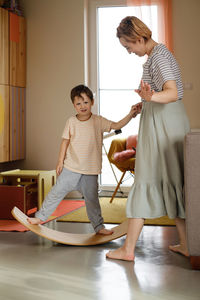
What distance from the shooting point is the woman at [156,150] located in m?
2.17

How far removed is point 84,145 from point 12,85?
212cm

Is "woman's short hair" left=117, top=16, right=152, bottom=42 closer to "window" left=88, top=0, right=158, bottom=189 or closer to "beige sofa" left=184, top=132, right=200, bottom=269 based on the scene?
"beige sofa" left=184, top=132, right=200, bottom=269

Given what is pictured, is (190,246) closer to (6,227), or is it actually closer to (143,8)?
(6,227)

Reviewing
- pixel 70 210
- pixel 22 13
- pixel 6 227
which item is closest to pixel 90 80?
pixel 22 13

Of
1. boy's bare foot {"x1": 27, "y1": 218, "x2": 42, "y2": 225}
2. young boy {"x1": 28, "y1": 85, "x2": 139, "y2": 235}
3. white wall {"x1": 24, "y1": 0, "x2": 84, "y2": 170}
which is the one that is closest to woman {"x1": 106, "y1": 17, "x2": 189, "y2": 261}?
young boy {"x1": 28, "y1": 85, "x2": 139, "y2": 235}

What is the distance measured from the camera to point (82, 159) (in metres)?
2.68

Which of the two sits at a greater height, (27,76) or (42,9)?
(42,9)

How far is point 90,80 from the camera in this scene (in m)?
4.84

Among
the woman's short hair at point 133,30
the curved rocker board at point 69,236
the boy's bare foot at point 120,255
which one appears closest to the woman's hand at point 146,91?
the woman's short hair at point 133,30

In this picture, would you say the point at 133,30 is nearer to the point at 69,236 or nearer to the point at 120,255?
the point at 120,255

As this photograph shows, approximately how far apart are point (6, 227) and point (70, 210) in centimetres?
84

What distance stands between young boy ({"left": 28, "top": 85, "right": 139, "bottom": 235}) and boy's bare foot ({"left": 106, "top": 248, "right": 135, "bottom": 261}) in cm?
39

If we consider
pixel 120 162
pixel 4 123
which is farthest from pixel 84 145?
pixel 4 123

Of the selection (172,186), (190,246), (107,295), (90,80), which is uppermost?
(90,80)
